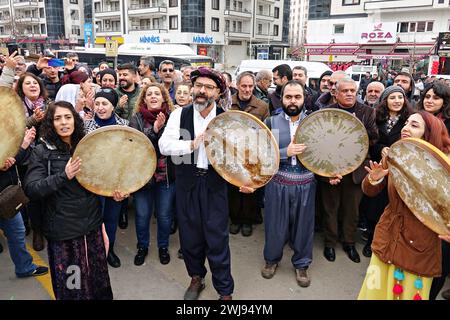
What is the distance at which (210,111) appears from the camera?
10.7 feet

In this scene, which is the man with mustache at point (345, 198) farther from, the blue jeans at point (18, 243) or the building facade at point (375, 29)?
the building facade at point (375, 29)

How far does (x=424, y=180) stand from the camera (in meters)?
2.41

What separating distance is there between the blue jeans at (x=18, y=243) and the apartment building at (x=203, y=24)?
36989 mm

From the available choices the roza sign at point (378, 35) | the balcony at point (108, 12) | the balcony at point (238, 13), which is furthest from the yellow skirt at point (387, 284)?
the balcony at point (108, 12)

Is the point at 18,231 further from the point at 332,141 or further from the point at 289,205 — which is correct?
the point at 332,141

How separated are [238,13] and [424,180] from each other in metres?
50.8

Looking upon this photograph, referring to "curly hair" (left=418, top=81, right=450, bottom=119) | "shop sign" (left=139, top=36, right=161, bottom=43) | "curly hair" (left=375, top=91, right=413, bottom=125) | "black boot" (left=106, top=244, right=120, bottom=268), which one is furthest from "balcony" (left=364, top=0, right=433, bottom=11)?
"black boot" (left=106, top=244, right=120, bottom=268)

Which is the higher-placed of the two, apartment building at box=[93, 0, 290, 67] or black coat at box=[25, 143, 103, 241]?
apartment building at box=[93, 0, 290, 67]

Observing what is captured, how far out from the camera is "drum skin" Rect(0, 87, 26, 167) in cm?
281

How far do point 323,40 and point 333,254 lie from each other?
45.4 meters

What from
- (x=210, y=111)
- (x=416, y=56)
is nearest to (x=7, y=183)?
(x=210, y=111)

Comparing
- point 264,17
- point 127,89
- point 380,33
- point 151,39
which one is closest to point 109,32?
point 151,39

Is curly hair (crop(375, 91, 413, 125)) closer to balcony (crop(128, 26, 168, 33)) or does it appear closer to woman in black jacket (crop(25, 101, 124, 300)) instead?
woman in black jacket (crop(25, 101, 124, 300))

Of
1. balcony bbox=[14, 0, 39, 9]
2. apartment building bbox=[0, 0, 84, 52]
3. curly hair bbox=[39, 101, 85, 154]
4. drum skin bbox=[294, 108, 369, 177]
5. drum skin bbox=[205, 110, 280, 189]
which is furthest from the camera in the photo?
balcony bbox=[14, 0, 39, 9]
